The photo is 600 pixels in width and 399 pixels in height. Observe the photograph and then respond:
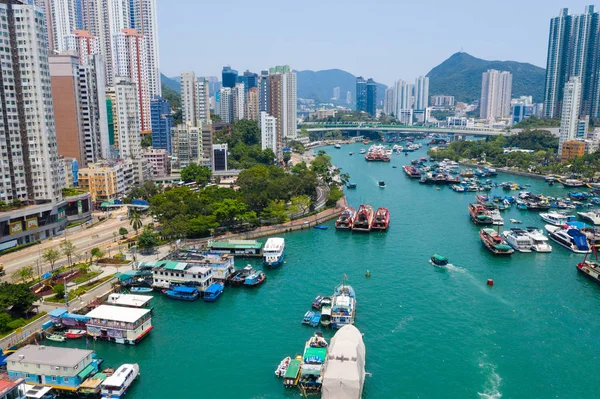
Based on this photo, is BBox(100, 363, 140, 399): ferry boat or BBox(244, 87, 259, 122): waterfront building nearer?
BBox(100, 363, 140, 399): ferry boat

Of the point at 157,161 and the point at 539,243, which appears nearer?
the point at 539,243

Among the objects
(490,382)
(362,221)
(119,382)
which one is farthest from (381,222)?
(119,382)

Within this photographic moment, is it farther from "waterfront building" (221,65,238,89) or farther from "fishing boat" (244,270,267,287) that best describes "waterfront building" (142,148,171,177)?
"waterfront building" (221,65,238,89)

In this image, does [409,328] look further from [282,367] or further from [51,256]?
[51,256]

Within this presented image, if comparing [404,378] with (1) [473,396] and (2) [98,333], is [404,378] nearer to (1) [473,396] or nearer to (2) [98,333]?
(1) [473,396]

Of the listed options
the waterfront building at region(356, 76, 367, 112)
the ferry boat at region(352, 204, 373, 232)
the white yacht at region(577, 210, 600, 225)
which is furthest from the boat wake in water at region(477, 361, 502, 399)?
the waterfront building at region(356, 76, 367, 112)

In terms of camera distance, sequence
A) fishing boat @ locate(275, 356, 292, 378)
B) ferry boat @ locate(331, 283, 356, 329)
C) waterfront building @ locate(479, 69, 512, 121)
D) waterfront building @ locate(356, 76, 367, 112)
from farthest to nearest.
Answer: waterfront building @ locate(356, 76, 367, 112) → waterfront building @ locate(479, 69, 512, 121) → ferry boat @ locate(331, 283, 356, 329) → fishing boat @ locate(275, 356, 292, 378)

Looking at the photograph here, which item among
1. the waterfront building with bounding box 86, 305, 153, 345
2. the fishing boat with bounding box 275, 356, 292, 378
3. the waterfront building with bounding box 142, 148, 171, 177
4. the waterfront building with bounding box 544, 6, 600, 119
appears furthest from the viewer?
the waterfront building with bounding box 544, 6, 600, 119

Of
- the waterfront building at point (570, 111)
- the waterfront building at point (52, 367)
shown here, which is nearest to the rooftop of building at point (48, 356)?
the waterfront building at point (52, 367)
